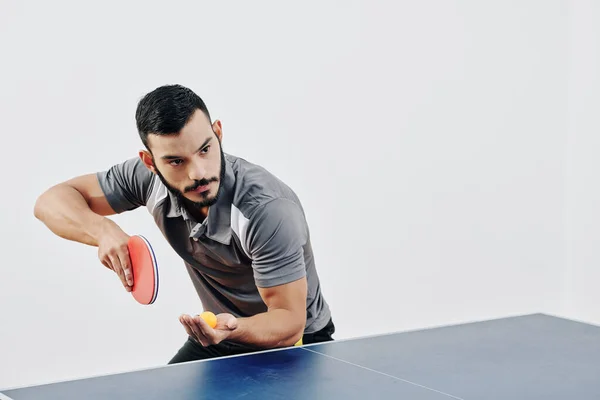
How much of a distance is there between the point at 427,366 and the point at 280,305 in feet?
2.15

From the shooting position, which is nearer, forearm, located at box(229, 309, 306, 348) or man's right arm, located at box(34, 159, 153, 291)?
forearm, located at box(229, 309, 306, 348)

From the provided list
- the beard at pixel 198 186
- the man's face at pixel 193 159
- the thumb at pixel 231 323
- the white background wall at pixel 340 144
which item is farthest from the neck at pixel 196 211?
the white background wall at pixel 340 144

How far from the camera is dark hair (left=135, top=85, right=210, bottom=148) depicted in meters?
3.05

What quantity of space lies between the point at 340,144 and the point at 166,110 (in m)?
2.43

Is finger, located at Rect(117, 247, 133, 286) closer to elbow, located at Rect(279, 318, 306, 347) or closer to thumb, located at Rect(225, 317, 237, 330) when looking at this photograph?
thumb, located at Rect(225, 317, 237, 330)

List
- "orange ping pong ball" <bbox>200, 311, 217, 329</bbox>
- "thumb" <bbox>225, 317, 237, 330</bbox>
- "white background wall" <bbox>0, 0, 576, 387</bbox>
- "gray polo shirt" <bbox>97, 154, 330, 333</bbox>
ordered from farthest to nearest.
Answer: "white background wall" <bbox>0, 0, 576, 387</bbox>
"gray polo shirt" <bbox>97, 154, 330, 333</bbox>
"thumb" <bbox>225, 317, 237, 330</bbox>
"orange ping pong ball" <bbox>200, 311, 217, 329</bbox>

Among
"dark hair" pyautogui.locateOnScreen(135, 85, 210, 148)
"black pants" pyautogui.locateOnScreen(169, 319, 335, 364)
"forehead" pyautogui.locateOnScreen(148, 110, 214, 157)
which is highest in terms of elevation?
"dark hair" pyautogui.locateOnScreen(135, 85, 210, 148)

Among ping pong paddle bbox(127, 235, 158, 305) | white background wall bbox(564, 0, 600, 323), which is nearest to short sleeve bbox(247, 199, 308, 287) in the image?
ping pong paddle bbox(127, 235, 158, 305)

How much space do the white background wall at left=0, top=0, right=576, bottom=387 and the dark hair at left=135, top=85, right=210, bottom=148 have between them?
61.5 inches

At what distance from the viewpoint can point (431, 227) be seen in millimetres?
5871

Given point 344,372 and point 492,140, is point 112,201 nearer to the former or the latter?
point 344,372

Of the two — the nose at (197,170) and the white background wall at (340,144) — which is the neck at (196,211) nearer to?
the nose at (197,170)

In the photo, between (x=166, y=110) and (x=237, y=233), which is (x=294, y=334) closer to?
(x=237, y=233)

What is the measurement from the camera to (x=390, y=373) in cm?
253
